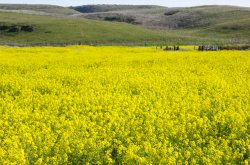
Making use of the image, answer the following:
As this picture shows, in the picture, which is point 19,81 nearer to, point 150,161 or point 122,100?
point 122,100

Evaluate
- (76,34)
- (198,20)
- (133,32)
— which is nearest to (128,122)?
(76,34)

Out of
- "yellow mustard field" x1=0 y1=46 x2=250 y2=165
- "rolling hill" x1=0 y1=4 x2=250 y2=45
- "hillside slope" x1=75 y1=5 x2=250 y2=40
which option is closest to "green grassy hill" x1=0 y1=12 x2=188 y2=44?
"rolling hill" x1=0 y1=4 x2=250 y2=45

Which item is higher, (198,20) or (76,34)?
(198,20)

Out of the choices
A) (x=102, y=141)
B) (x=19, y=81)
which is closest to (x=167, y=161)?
(x=102, y=141)

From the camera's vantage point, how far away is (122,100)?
14.5m

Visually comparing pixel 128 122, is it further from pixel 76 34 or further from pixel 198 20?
pixel 198 20

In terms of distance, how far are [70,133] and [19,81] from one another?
8.48 metres

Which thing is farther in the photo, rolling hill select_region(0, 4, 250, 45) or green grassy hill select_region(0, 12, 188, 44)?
green grassy hill select_region(0, 12, 188, 44)

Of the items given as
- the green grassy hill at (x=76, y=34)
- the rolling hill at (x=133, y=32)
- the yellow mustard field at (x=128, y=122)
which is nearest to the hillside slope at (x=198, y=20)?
the rolling hill at (x=133, y=32)

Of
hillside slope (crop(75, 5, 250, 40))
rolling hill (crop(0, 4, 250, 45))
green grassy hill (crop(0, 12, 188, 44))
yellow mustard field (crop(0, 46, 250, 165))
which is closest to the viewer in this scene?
yellow mustard field (crop(0, 46, 250, 165))

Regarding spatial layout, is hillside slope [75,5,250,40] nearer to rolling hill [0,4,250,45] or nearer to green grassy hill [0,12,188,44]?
rolling hill [0,4,250,45]

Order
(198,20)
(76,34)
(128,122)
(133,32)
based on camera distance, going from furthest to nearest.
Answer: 1. (198,20)
2. (133,32)
3. (76,34)
4. (128,122)

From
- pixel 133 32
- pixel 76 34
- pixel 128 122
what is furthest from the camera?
pixel 133 32

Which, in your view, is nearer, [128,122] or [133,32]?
[128,122]
